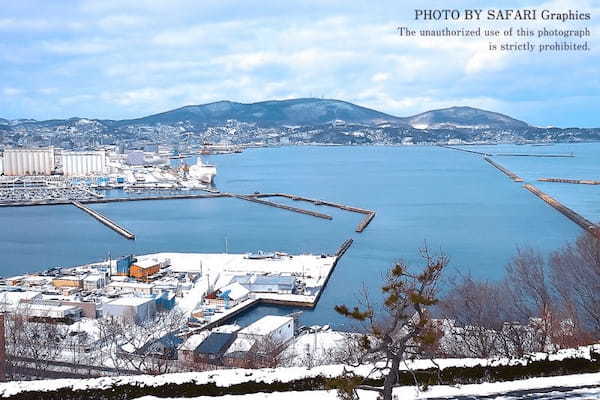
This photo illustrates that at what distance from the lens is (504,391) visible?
155cm

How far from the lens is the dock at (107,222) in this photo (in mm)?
8368

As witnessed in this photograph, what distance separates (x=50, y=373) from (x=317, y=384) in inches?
65.9

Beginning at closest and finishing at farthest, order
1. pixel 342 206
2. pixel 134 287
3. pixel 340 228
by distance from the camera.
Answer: pixel 134 287, pixel 340 228, pixel 342 206

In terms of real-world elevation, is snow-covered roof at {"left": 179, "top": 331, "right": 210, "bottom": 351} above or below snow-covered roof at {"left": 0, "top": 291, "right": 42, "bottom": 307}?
above

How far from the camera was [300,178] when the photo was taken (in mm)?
17375

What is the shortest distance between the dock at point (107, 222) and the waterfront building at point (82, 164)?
20.8 ft

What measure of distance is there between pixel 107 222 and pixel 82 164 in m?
9.92

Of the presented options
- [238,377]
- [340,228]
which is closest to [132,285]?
[238,377]

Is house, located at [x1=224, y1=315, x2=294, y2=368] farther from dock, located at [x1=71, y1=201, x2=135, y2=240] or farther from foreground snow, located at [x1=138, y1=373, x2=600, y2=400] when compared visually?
dock, located at [x1=71, y1=201, x2=135, y2=240]

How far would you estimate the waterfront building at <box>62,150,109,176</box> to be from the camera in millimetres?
18375

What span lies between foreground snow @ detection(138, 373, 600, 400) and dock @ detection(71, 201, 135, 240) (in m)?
7.00

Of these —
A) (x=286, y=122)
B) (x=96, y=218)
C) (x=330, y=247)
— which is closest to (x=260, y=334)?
(x=330, y=247)

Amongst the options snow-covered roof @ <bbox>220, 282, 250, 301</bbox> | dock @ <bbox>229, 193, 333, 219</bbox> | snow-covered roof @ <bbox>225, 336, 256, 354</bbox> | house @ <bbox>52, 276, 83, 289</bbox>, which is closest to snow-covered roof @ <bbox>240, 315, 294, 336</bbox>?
snow-covered roof @ <bbox>225, 336, 256, 354</bbox>

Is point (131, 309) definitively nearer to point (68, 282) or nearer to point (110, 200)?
point (68, 282)
